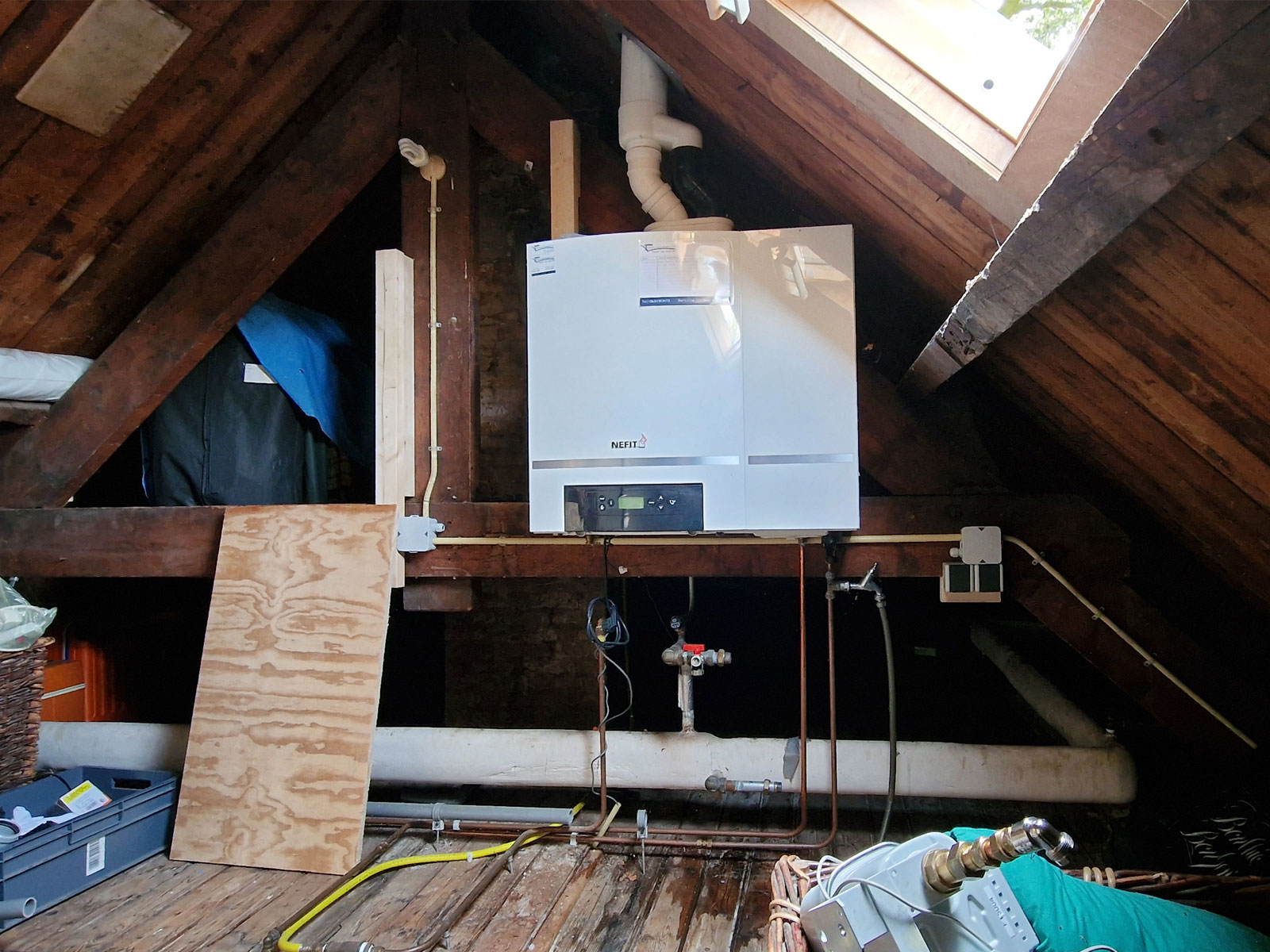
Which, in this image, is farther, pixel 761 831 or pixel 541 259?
pixel 761 831

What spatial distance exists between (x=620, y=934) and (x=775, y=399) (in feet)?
3.99

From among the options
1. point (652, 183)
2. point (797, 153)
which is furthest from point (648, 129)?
point (797, 153)

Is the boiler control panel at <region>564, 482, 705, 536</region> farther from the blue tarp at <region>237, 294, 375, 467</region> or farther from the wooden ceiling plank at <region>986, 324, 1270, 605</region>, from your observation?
the blue tarp at <region>237, 294, 375, 467</region>

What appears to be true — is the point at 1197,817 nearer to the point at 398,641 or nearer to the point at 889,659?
the point at 889,659

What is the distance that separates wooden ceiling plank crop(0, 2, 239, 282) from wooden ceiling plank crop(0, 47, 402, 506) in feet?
1.18

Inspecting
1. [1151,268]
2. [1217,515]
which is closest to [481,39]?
[1151,268]

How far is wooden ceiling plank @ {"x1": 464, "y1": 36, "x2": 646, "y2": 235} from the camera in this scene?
2.26 meters

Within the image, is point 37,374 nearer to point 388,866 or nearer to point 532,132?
point 532,132

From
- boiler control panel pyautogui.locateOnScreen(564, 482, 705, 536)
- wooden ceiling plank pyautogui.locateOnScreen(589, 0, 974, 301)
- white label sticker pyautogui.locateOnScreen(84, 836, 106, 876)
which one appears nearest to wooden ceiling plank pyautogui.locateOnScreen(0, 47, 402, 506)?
wooden ceiling plank pyautogui.locateOnScreen(589, 0, 974, 301)

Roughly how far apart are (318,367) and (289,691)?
1.08 metres

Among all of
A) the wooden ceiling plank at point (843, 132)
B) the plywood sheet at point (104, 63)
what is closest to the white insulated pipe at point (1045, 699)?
the wooden ceiling plank at point (843, 132)

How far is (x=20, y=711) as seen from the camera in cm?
216

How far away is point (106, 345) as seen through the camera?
8.38 feet

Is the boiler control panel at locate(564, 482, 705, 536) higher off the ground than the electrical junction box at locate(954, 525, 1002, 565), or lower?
higher
